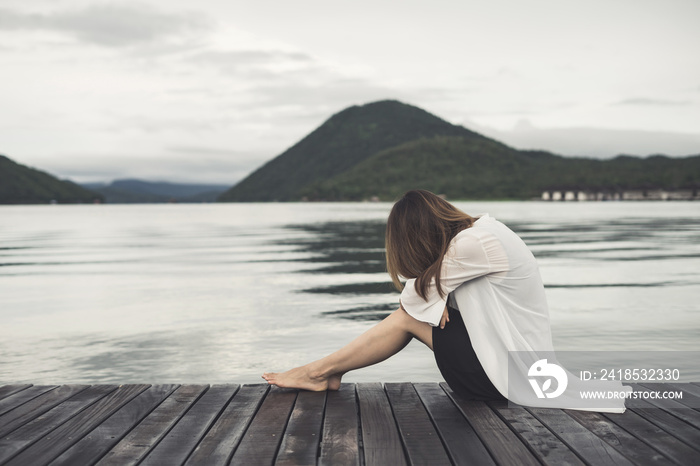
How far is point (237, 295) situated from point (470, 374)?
9.00 meters

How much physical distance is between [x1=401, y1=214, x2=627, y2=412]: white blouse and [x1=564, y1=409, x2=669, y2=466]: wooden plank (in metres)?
0.13

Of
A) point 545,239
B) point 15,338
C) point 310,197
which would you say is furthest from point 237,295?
point 310,197

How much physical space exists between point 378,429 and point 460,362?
0.75 meters

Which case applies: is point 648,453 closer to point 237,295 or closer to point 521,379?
point 521,379

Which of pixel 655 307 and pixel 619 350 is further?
pixel 655 307

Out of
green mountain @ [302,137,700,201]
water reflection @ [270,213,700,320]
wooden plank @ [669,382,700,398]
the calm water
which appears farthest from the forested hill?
wooden plank @ [669,382,700,398]

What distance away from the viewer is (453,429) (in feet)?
12.7

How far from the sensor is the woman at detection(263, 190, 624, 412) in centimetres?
398

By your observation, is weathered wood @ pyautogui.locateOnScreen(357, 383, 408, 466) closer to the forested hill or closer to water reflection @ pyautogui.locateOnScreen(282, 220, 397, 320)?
water reflection @ pyautogui.locateOnScreen(282, 220, 397, 320)

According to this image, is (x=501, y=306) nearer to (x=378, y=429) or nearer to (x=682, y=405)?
(x=378, y=429)

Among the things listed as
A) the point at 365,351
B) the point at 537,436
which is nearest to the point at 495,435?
the point at 537,436

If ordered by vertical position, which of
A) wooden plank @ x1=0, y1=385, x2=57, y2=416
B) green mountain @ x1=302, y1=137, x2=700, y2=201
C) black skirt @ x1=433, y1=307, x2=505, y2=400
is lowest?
wooden plank @ x1=0, y1=385, x2=57, y2=416

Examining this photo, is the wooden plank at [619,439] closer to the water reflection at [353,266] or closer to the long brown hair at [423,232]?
the long brown hair at [423,232]

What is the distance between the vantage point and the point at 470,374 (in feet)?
14.1
